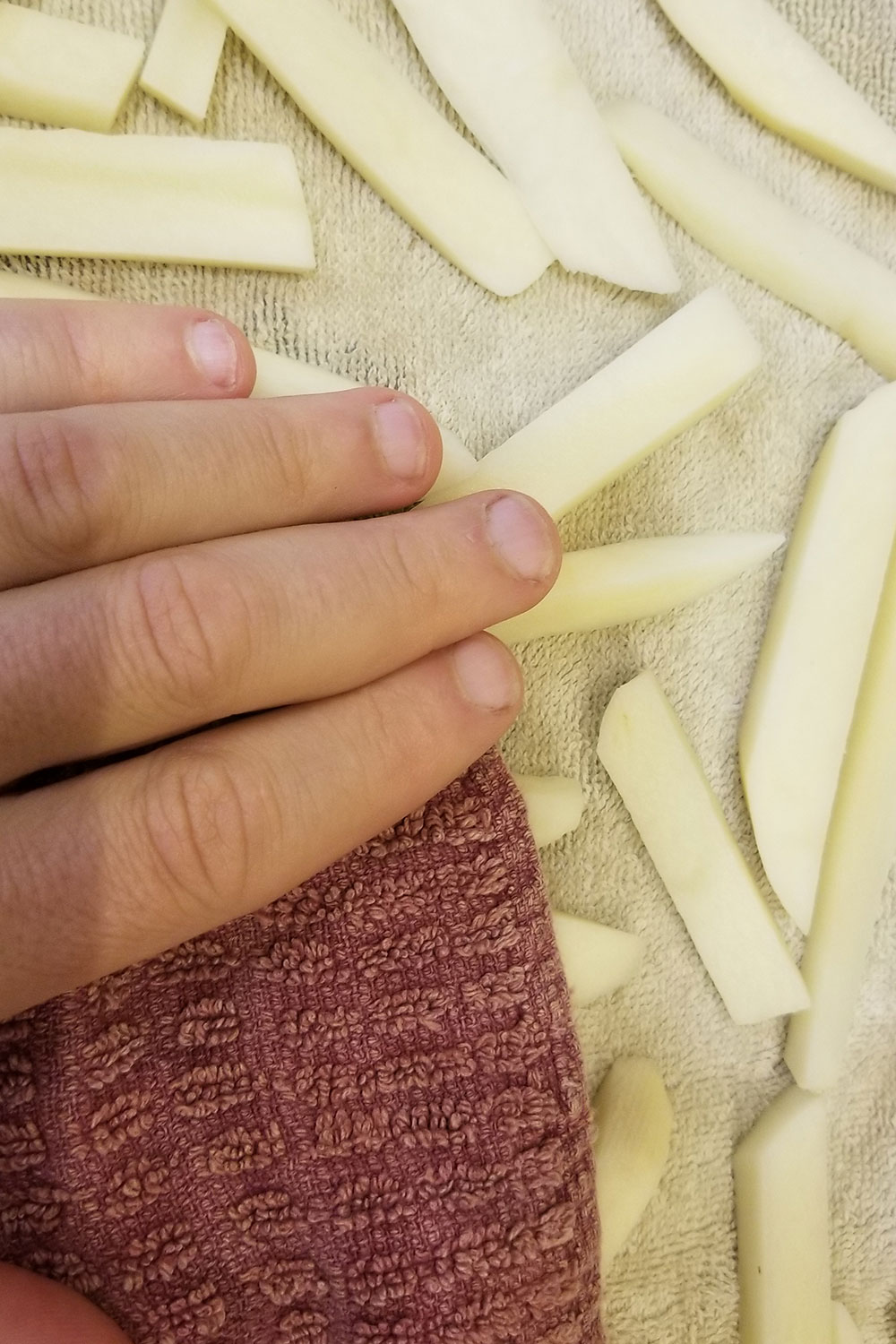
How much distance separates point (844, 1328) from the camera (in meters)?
0.72

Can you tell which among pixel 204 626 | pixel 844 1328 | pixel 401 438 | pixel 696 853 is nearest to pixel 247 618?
pixel 204 626

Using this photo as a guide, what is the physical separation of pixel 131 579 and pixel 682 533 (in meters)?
0.36

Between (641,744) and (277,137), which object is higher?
(277,137)

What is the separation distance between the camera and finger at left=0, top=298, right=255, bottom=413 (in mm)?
543

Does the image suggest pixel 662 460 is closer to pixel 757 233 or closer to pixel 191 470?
pixel 757 233

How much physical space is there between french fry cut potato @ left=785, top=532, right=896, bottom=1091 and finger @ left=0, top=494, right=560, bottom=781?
0.27 m

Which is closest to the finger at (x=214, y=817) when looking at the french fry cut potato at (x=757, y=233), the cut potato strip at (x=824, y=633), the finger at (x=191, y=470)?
the finger at (x=191, y=470)

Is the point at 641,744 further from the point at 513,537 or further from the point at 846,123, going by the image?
the point at 846,123

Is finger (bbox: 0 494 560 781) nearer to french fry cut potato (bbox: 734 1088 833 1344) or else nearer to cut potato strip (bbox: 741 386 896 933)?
cut potato strip (bbox: 741 386 896 933)

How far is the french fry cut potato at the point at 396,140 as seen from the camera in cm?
61

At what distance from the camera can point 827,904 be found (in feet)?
2.28

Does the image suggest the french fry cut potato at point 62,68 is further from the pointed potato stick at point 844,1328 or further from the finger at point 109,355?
the pointed potato stick at point 844,1328

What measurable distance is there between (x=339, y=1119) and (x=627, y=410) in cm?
45

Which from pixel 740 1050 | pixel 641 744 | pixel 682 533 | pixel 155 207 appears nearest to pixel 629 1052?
pixel 740 1050
